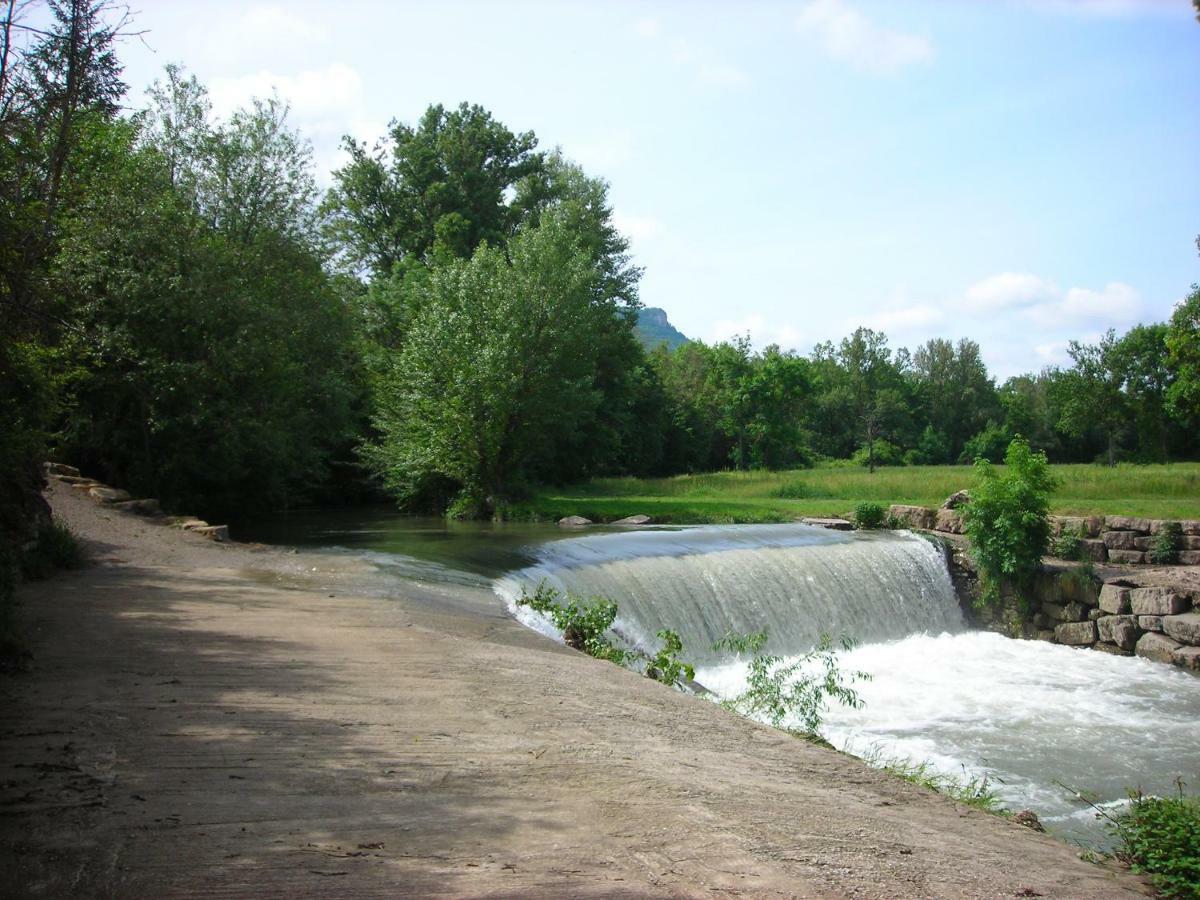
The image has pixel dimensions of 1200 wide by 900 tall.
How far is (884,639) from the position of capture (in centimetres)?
1872

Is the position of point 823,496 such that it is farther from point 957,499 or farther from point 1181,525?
point 1181,525

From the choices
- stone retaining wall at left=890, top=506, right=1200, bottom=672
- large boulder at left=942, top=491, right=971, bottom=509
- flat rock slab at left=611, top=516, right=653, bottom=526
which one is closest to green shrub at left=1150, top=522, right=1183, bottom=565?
stone retaining wall at left=890, top=506, right=1200, bottom=672

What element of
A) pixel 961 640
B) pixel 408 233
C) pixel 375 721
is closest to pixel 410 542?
pixel 961 640

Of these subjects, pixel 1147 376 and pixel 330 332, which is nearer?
pixel 330 332

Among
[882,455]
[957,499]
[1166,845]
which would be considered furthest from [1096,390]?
[1166,845]

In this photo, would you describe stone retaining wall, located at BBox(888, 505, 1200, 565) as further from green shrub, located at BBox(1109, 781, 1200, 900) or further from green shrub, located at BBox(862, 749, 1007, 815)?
green shrub, located at BBox(1109, 781, 1200, 900)

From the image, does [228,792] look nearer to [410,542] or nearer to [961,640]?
[410,542]

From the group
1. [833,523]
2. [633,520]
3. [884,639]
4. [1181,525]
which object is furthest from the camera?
[633,520]

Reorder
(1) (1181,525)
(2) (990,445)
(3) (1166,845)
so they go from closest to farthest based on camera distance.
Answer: (3) (1166,845) → (1) (1181,525) → (2) (990,445)

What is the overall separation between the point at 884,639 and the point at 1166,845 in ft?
44.2

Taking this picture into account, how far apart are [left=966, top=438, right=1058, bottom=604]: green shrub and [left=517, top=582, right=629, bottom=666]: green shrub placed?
11.3 m

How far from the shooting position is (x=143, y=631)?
28.2 feet

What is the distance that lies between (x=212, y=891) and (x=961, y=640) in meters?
18.4

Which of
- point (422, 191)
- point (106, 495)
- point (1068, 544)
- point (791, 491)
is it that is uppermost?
point (422, 191)
